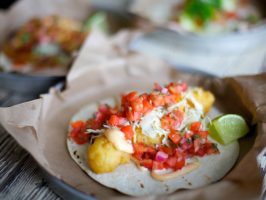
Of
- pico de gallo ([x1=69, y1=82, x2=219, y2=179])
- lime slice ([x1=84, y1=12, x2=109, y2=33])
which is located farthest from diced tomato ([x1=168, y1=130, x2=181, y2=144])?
lime slice ([x1=84, y1=12, x2=109, y2=33])

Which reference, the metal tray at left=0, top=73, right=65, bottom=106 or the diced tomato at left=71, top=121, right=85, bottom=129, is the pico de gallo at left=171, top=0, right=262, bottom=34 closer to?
the metal tray at left=0, top=73, right=65, bottom=106

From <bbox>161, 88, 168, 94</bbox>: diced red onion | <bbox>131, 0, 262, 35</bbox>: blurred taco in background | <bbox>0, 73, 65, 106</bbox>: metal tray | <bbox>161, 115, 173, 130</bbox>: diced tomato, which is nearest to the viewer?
<bbox>161, 115, 173, 130</bbox>: diced tomato

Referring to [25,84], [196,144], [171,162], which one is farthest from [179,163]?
[25,84]

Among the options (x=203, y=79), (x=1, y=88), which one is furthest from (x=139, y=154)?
(x=1, y=88)

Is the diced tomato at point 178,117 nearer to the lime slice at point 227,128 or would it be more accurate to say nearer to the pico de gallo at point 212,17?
the lime slice at point 227,128

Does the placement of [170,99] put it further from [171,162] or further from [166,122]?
[171,162]

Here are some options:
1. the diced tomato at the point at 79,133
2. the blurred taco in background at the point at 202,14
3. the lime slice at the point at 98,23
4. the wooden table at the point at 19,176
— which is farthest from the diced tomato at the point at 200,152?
the lime slice at the point at 98,23

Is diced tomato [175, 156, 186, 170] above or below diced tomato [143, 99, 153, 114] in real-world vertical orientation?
below
